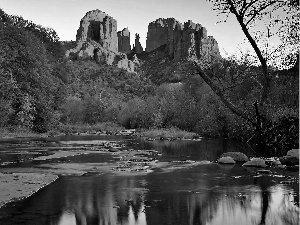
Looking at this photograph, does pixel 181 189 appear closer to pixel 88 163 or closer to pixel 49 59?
pixel 88 163

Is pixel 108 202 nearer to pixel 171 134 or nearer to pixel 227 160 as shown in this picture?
pixel 227 160

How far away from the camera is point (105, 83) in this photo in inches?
5541

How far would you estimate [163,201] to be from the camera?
12.0 metres

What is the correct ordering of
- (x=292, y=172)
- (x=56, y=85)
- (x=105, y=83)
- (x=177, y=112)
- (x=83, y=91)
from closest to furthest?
1. (x=292, y=172)
2. (x=56, y=85)
3. (x=177, y=112)
4. (x=83, y=91)
5. (x=105, y=83)

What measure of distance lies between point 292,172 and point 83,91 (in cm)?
11060

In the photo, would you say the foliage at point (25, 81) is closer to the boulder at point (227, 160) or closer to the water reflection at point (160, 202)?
the boulder at point (227, 160)

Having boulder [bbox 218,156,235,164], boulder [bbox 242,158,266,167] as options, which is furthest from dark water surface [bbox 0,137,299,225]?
boulder [bbox 218,156,235,164]

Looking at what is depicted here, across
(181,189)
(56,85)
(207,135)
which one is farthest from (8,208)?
(56,85)

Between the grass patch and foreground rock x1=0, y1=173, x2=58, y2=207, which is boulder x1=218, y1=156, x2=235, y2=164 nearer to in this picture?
foreground rock x1=0, y1=173, x2=58, y2=207

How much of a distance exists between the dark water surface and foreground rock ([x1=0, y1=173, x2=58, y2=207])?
36 cm

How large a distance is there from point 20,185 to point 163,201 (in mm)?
5737

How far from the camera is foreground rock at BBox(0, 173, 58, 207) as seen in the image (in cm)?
1247

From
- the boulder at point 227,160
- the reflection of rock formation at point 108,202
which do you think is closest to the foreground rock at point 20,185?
the reflection of rock formation at point 108,202

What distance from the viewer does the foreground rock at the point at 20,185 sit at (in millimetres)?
12469
